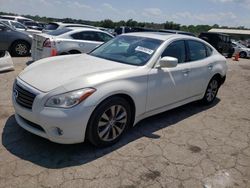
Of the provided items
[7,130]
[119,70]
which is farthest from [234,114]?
[7,130]

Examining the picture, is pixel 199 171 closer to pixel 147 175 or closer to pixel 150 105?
pixel 147 175

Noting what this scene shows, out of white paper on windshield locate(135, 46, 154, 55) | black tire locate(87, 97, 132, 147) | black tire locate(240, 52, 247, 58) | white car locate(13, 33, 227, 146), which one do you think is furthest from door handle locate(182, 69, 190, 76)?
black tire locate(240, 52, 247, 58)

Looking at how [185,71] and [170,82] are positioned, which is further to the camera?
[185,71]

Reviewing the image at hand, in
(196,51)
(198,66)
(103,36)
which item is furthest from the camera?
(103,36)

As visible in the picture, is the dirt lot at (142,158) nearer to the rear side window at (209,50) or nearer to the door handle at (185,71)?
the door handle at (185,71)

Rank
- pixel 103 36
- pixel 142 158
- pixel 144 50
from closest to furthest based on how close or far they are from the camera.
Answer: pixel 142 158
pixel 144 50
pixel 103 36

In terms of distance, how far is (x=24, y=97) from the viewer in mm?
3498

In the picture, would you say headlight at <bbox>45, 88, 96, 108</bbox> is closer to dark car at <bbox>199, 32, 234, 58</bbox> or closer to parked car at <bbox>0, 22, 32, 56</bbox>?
parked car at <bbox>0, 22, 32, 56</bbox>

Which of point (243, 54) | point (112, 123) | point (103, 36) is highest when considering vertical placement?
point (103, 36)

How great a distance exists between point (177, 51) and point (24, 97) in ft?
8.98

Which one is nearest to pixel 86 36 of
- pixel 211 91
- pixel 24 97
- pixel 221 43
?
pixel 211 91

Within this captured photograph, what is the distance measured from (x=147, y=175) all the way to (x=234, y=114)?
10.7ft

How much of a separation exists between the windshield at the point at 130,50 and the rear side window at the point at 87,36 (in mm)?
3879

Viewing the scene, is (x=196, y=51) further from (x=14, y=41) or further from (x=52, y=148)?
(x=14, y=41)
